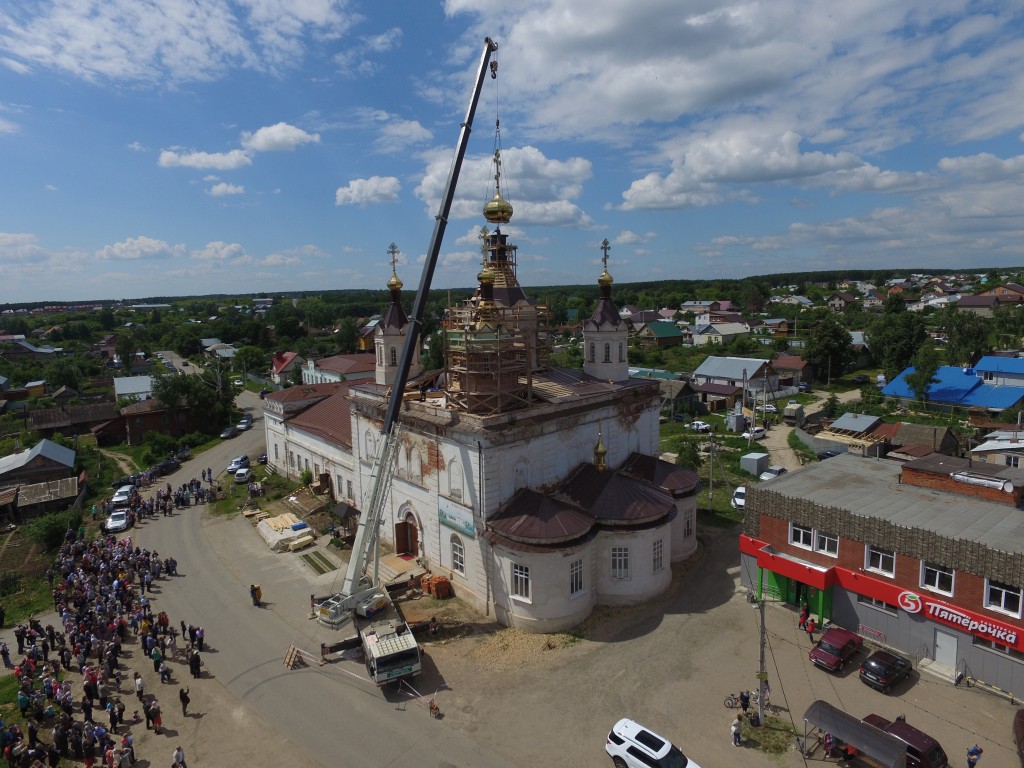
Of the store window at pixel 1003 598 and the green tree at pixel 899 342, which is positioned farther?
the green tree at pixel 899 342

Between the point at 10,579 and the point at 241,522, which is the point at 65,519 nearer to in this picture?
the point at 10,579

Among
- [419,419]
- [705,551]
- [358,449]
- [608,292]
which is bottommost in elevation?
[705,551]

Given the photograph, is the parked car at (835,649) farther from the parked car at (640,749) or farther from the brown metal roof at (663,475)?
the brown metal roof at (663,475)

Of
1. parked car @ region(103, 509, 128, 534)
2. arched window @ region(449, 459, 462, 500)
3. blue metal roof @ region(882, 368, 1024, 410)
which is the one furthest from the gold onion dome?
blue metal roof @ region(882, 368, 1024, 410)

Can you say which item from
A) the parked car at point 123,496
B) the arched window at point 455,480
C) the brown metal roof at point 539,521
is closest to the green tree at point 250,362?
the parked car at point 123,496

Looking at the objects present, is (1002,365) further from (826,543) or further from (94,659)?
(94,659)

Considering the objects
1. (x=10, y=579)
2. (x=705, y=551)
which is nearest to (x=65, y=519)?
(x=10, y=579)
